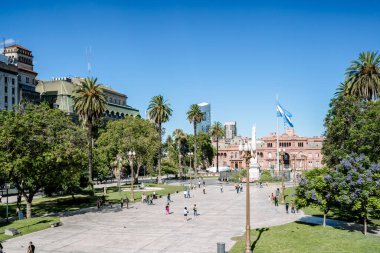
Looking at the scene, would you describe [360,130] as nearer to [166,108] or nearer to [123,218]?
[123,218]

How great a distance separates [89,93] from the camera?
62.1 m

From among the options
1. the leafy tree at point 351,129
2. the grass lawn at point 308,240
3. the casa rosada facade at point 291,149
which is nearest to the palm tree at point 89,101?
the leafy tree at point 351,129

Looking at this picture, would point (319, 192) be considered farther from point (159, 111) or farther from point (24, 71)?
point (24, 71)

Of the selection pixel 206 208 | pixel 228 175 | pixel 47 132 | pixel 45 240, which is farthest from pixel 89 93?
pixel 228 175

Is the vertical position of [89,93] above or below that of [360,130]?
above

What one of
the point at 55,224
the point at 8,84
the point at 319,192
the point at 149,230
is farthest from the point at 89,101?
the point at 8,84

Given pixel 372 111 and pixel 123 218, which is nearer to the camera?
pixel 123 218

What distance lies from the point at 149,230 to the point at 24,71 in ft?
288

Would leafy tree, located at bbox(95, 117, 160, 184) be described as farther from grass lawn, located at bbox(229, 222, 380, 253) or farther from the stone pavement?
grass lawn, located at bbox(229, 222, 380, 253)

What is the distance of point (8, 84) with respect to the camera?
95.8 m

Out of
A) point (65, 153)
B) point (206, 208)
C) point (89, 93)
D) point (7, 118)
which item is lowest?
point (206, 208)

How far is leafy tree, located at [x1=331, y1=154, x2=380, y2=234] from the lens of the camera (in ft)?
99.7

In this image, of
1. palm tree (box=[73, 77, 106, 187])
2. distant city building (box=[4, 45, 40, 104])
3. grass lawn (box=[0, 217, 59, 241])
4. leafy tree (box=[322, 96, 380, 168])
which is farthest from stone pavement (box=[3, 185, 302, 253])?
distant city building (box=[4, 45, 40, 104])

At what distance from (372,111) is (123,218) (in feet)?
104
